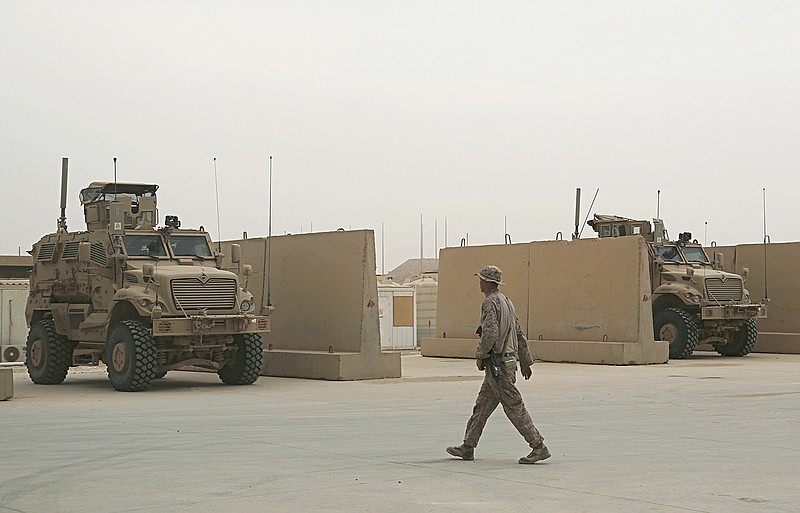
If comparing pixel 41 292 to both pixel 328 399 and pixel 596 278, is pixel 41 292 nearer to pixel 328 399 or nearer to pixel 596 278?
pixel 328 399

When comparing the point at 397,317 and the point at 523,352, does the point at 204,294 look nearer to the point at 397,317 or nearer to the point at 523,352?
the point at 523,352

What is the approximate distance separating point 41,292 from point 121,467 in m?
11.3

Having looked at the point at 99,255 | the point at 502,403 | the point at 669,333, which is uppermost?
the point at 99,255

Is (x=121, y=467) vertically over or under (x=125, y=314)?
under

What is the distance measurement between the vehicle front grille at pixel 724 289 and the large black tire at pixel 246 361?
11.5 meters

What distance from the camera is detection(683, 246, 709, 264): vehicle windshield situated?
27.8m

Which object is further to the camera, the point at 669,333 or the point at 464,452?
the point at 669,333

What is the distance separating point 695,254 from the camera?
91.7ft

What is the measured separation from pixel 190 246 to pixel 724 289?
12429 millimetres

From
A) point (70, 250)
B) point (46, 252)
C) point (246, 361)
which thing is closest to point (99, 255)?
point (70, 250)

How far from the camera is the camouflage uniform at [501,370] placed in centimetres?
985

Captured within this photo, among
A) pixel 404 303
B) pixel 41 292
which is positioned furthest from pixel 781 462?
pixel 404 303

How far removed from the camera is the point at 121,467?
9.57 metres

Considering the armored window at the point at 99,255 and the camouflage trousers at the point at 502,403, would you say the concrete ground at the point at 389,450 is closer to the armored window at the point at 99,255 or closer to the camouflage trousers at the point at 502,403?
the camouflage trousers at the point at 502,403
